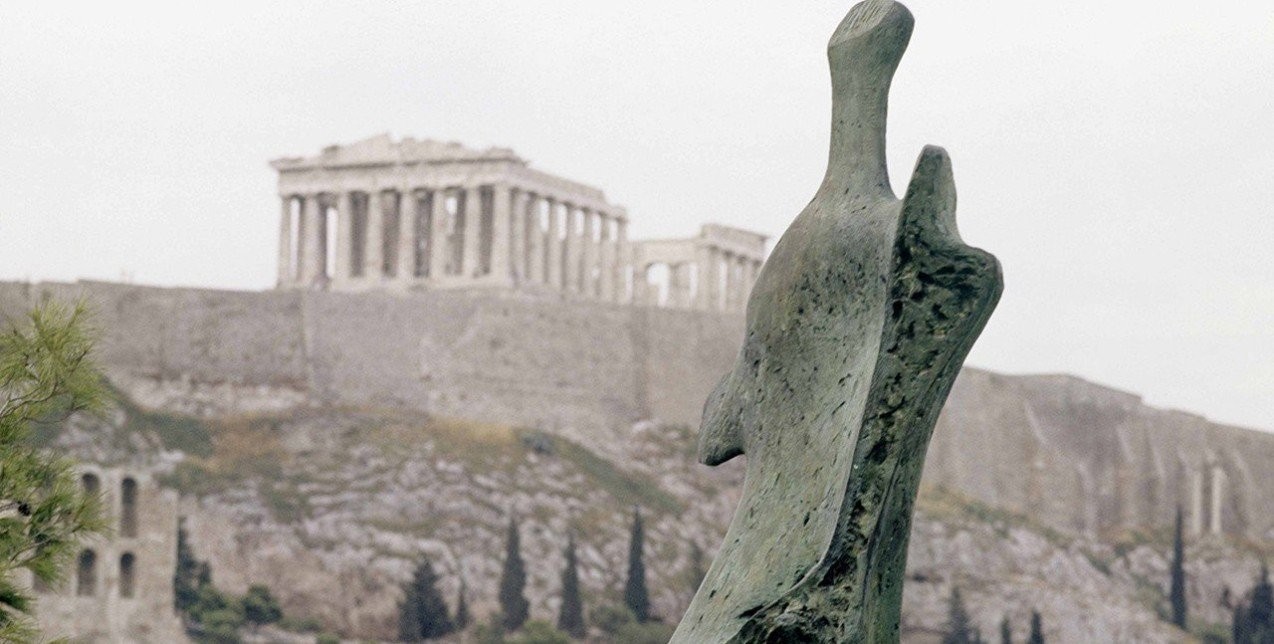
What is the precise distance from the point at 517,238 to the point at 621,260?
5943 mm

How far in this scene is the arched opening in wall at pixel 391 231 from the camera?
251 feet

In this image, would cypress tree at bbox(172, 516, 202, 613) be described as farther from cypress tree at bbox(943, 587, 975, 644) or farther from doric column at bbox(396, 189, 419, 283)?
cypress tree at bbox(943, 587, 975, 644)

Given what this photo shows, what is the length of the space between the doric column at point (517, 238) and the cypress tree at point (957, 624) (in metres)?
14.1

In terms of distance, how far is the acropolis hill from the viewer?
6806 centimetres

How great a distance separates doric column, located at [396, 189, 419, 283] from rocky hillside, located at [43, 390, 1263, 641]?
7828 mm

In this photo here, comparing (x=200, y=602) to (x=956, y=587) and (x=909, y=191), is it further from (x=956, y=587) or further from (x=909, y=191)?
(x=909, y=191)

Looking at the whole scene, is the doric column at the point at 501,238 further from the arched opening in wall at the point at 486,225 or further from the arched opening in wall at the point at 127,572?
the arched opening in wall at the point at 127,572

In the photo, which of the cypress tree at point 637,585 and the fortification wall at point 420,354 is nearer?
the cypress tree at point 637,585

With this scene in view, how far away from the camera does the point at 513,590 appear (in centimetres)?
6012

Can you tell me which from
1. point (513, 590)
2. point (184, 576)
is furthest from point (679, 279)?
point (184, 576)

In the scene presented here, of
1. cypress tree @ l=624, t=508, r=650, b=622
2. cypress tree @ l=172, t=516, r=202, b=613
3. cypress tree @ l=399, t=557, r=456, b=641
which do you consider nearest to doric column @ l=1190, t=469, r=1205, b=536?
cypress tree @ l=624, t=508, r=650, b=622

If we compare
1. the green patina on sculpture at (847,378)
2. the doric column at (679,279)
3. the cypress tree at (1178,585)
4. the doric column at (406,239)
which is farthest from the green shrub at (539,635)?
the green patina on sculpture at (847,378)

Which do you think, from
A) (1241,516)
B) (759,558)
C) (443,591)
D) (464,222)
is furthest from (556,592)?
(759,558)

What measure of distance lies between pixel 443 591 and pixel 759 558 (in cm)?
5170
